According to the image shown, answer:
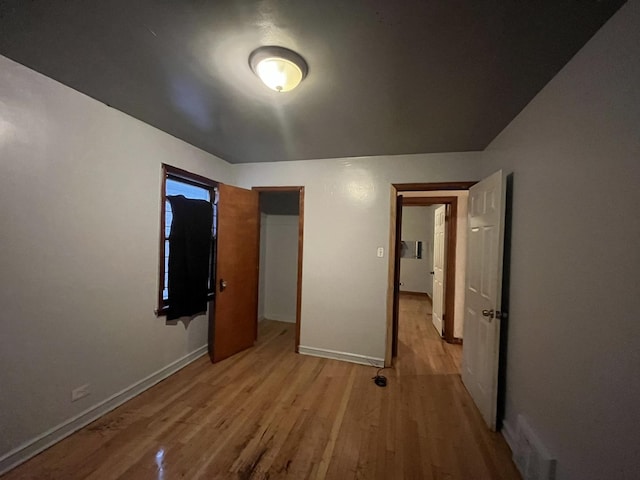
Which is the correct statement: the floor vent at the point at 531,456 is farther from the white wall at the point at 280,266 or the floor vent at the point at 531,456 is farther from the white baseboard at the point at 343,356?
the white wall at the point at 280,266

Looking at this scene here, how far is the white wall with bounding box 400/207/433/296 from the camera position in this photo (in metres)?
6.78

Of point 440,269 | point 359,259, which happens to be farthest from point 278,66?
point 440,269

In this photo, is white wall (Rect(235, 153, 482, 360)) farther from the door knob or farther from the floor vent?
the floor vent

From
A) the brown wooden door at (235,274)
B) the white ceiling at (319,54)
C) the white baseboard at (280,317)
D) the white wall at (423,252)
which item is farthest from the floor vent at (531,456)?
the white wall at (423,252)

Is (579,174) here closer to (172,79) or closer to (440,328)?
(172,79)

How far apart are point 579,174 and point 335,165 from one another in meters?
2.16

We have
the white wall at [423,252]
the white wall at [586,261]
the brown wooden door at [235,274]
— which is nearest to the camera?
the white wall at [586,261]

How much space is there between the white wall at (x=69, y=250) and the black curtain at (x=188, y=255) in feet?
0.56

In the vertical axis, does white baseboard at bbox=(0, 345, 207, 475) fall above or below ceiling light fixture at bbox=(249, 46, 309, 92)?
below

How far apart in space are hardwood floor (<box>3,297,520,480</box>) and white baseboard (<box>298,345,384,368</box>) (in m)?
0.17

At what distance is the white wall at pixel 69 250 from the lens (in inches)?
56.9

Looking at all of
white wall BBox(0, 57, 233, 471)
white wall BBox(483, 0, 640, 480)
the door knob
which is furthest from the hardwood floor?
the door knob

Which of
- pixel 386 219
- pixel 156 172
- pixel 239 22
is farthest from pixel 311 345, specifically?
pixel 239 22

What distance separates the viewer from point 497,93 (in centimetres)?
157
